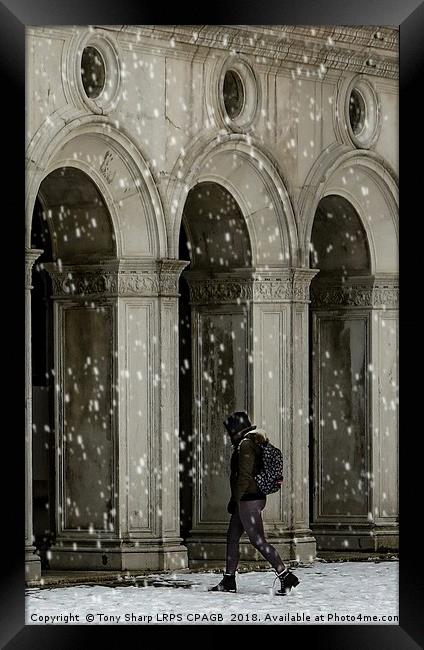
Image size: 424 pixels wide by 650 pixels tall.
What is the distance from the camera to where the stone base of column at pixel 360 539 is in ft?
72.0

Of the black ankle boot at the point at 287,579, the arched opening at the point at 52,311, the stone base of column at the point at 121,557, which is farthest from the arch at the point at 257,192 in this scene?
the black ankle boot at the point at 287,579

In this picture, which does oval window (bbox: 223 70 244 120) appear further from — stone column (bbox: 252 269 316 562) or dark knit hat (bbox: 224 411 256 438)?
dark knit hat (bbox: 224 411 256 438)

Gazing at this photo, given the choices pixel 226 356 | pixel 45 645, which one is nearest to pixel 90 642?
pixel 45 645

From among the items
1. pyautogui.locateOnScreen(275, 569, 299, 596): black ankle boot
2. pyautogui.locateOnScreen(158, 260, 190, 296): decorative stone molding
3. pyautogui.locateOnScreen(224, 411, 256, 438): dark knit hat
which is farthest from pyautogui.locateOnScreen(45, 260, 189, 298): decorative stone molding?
pyautogui.locateOnScreen(275, 569, 299, 596): black ankle boot

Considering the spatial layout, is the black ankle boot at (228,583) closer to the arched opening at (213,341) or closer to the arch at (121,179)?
the arched opening at (213,341)

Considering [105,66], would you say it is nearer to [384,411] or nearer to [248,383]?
[248,383]

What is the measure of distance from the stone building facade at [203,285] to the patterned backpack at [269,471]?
1.96 meters

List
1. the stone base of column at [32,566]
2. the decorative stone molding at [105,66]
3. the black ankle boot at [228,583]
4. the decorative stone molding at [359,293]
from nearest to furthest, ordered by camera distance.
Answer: the stone base of column at [32,566]
the black ankle boot at [228,583]
the decorative stone molding at [105,66]
the decorative stone molding at [359,293]

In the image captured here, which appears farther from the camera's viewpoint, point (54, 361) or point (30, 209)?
point (54, 361)

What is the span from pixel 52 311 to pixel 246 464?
367 centimetres

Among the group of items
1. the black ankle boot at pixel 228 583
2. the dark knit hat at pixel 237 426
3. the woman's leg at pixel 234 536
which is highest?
the dark knit hat at pixel 237 426

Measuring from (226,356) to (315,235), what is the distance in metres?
2.37
